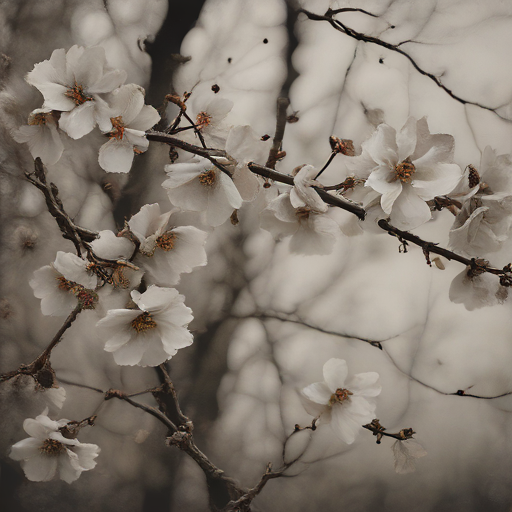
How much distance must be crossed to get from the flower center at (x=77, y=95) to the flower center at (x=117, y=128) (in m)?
0.03

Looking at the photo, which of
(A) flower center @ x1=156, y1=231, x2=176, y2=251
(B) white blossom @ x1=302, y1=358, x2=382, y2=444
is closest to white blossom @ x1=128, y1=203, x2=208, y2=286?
(A) flower center @ x1=156, y1=231, x2=176, y2=251

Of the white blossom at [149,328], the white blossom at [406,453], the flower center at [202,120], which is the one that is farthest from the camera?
the white blossom at [406,453]

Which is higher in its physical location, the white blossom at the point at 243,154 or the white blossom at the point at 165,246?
the white blossom at the point at 243,154

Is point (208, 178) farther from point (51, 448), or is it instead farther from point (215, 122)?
point (51, 448)

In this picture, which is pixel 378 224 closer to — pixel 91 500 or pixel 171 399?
pixel 171 399

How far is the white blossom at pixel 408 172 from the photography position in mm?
384

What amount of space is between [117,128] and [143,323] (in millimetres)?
193

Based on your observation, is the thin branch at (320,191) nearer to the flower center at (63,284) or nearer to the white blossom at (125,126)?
the white blossom at (125,126)

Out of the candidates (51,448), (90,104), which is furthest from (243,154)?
(51,448)

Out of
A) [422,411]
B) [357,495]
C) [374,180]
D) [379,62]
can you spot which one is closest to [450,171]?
[374,180]

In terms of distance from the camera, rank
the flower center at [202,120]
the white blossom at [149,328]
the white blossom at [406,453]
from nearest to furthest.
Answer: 1. the white blossom at [149,328]
2. the flower center at [202,120]
3. the white blossom at [406,453]

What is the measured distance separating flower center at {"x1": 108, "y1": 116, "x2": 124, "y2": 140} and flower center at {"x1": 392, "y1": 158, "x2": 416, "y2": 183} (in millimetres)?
269

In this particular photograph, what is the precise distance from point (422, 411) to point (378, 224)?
0.34 m

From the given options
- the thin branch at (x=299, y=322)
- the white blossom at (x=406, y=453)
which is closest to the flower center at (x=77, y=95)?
the thin branch at (x=299, y=322)
